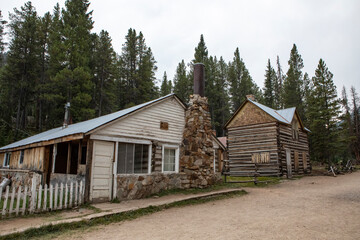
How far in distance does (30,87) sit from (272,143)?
30.8 m

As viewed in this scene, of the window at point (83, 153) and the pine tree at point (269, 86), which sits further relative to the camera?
the pine tree at point (269, 86)

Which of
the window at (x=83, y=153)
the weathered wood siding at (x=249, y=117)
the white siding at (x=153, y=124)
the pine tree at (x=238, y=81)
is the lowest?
the window at (x=83, y=153)

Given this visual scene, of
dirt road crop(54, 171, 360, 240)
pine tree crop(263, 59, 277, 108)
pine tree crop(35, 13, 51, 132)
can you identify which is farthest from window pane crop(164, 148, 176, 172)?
pine tree crop(263, 59, 277, 108)

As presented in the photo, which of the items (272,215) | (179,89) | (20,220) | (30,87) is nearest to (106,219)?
(20,220)

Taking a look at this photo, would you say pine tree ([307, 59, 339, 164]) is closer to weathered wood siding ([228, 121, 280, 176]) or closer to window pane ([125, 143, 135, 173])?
weathered wood siding ([228, 121, 280, 176])

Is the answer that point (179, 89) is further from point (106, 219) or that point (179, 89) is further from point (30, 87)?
point (106, 219)

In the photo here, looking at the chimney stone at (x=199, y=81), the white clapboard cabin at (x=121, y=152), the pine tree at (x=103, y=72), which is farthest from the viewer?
the pine tree at (x=103, y=72)

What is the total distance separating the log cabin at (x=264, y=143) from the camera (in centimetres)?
2136

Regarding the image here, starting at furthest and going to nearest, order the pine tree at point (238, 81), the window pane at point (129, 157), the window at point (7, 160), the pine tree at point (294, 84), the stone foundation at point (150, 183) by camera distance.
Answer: the pine tree at point (238, 81)
the pine tree at point (294, 84)
the window at point (7, 160)
the window pane at point (129, 157)
the stone foundation at point (150, 183)

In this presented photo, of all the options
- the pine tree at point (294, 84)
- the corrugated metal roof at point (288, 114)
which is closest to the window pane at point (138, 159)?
the corrugated metal roof at point (288, 114)

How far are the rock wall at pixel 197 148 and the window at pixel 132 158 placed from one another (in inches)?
96.8

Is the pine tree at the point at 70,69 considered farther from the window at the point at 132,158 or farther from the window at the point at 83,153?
the window at the point at 132,158

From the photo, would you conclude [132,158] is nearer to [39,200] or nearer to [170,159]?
[170,159]

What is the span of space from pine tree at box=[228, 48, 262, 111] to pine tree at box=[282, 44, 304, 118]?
337 inches
